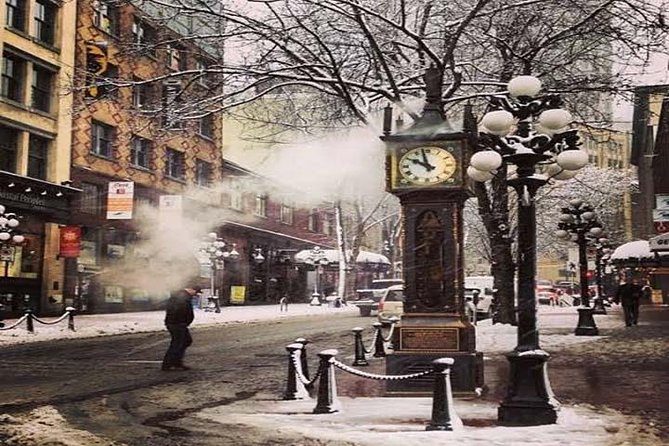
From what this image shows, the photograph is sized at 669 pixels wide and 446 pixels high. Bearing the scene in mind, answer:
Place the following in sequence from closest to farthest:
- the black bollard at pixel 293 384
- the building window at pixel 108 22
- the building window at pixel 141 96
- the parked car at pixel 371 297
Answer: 1. the black bollard at pixel 293 384
2. the building window at pixel 108 22
3. the building window at pixel 141 96
4. the parked car at pixel 371 297

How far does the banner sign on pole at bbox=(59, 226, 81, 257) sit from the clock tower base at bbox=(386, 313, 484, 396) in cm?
2178

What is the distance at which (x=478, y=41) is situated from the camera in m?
17.8

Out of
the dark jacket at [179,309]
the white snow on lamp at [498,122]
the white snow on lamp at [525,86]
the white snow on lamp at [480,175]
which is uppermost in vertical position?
the white snow on lamp at [525,86]

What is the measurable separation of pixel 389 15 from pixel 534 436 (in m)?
13.6

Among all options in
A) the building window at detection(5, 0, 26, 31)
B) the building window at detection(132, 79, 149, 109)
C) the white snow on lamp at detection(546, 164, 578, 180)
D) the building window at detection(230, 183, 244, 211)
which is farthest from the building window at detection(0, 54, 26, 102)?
the white snow on lamp at detection(546, 164, 578, 180)

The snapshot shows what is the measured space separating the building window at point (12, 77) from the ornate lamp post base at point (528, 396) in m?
24.6

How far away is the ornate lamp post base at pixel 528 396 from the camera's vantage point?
8016 mm

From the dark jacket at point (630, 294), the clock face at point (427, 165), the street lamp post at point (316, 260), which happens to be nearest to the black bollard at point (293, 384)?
the clock face at point (427, 165)

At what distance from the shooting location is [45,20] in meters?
30.4

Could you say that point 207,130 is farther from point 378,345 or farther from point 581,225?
point 378,345

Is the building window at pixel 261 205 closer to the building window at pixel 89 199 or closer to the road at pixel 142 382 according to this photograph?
the building window at pixel 89 199

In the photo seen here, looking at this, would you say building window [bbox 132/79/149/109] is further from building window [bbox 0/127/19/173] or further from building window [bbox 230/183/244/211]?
building window [bbox 230/183/244/211]

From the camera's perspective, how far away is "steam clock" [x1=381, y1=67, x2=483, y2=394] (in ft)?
34.7

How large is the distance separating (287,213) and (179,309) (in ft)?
140
